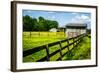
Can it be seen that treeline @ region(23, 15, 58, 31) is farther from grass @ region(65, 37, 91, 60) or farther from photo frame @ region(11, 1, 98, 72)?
grass @ region(65, 37, 91, 60)

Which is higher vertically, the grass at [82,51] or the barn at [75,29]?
the barn at [75,29]

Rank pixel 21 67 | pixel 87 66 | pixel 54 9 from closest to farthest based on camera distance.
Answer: pixel 21 67, pixel 54 9, pixel 87 66

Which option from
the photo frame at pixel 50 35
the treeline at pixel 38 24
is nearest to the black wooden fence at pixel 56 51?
the photo frame at pixel 50 35

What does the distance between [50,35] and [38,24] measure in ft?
0.50

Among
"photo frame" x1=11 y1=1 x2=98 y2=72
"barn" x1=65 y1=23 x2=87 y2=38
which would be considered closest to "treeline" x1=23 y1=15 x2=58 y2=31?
"photo frame" x1=11 y1=1 x2=98 y2=72

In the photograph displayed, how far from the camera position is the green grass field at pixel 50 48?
6.14ft

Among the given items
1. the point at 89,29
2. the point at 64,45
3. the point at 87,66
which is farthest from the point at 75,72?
the point at 89,29

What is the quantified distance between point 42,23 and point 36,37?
14cm

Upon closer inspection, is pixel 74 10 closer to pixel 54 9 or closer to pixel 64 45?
pixel 54 9

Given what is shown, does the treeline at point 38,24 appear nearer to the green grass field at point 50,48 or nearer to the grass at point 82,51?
the green grass field at point 50,48

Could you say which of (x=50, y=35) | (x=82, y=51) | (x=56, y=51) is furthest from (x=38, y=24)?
(x=82, y=51)

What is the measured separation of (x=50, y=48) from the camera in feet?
6.42

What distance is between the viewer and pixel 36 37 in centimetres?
190

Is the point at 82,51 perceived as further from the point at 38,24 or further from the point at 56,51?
the point at 38,24
